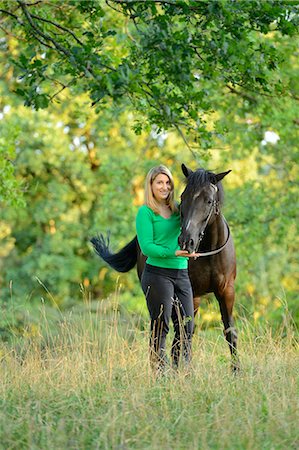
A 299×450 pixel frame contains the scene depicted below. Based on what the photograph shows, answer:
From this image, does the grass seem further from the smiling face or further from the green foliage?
the smiling face

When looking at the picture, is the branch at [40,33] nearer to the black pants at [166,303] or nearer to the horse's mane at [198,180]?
the horse's mane at [198,180]

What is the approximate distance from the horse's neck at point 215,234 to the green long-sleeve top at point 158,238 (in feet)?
2.69

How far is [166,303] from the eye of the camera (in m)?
6.31

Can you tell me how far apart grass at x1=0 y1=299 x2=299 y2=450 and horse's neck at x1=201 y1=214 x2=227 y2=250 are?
3.76ft

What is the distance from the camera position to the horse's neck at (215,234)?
23.6 feet

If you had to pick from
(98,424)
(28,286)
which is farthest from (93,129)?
(98,424)

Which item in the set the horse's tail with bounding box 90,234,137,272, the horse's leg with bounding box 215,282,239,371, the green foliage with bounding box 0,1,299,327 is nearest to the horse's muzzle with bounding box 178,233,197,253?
the green foliage with bounding box 0,1,299,327

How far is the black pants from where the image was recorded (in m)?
6.30

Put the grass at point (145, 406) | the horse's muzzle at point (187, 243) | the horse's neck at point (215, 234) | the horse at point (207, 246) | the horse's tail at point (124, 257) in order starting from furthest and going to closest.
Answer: the horse's tail at point (124, 257) < the horse's neck at point (215, 234) < the horse at point (207, 246) < the horse's muzzle at point (187, 243) < the grass at point (145, 406)

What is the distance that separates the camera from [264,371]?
6184 millimetres

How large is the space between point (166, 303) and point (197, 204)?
0.83 meters

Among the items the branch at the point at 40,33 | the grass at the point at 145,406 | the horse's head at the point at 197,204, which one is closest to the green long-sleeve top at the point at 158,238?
the horse's head at the point at 197,204

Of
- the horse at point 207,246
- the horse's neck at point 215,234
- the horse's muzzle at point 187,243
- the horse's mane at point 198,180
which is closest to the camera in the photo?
the horse's muzzle at point 187,243

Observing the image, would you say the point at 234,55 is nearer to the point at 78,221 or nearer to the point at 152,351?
the point at 152,351
